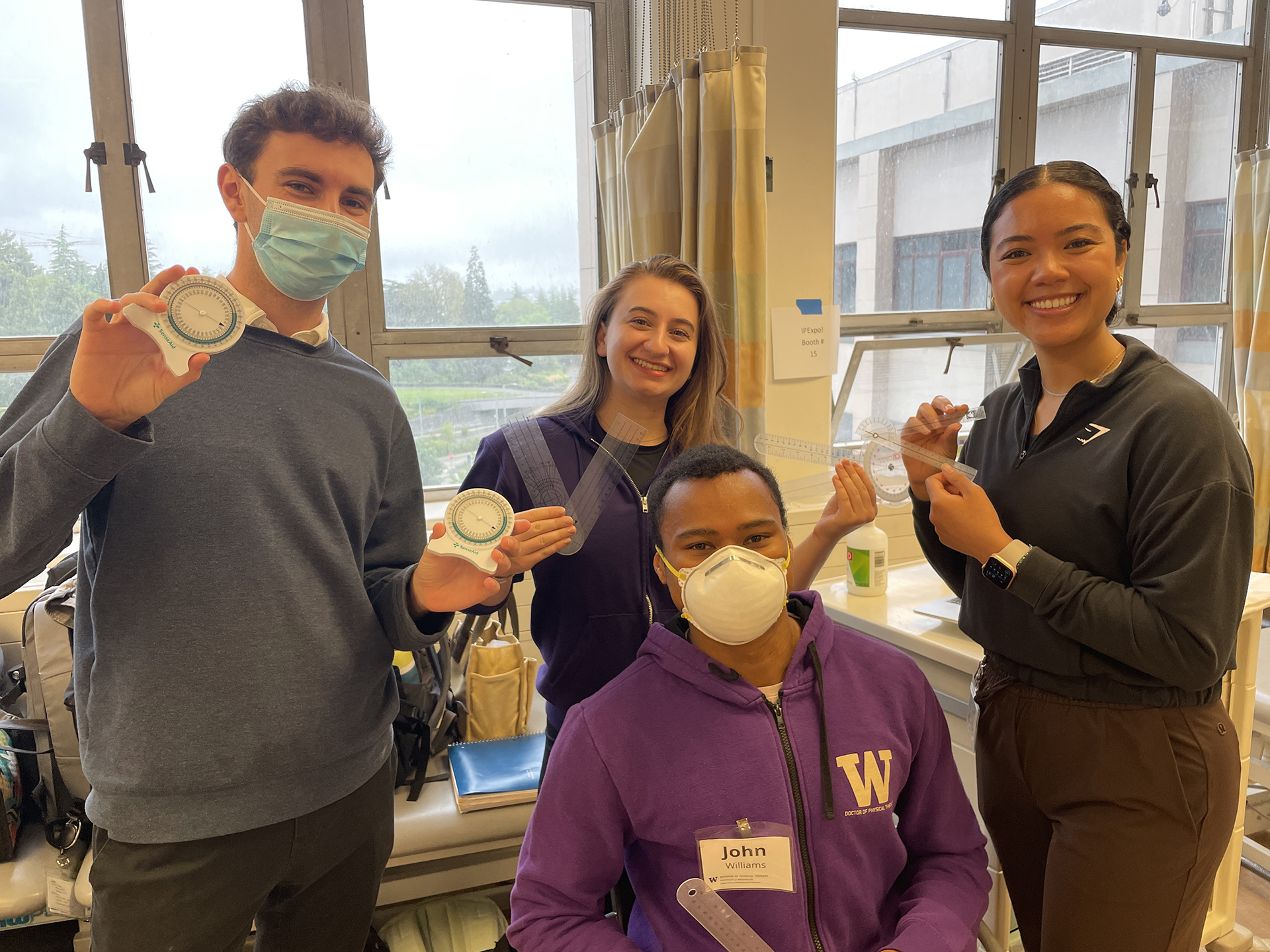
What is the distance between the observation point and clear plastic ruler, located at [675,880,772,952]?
1078 mm

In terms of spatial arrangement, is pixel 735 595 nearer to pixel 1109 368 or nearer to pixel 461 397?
pixel 1109 368

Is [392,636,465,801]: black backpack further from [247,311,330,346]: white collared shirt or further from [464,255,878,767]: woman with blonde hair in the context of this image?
[247,311,330,346]: white collared shirt

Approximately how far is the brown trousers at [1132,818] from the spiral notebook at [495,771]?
1.15m

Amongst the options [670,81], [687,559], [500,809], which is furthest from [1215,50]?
[500,809]

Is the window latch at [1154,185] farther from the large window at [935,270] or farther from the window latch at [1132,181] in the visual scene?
the large window at [935,270]

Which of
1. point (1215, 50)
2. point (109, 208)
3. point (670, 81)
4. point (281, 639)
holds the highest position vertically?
point (1215, 50)

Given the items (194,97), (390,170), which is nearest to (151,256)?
(194,97)

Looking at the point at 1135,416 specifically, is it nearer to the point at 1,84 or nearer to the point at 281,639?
the point at 281,639

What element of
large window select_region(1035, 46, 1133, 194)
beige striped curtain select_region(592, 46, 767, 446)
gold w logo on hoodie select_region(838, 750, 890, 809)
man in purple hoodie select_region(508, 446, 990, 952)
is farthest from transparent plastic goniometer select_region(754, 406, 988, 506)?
large window select_region(1035, 46, 1133, 194)

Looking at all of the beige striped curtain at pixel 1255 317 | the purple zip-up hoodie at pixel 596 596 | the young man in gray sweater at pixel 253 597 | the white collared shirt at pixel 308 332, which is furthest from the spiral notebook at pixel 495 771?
the beige striped curtain at pixel 1255 317

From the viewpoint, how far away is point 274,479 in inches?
47.3

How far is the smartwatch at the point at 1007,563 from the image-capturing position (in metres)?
1.31

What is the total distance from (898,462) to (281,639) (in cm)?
119

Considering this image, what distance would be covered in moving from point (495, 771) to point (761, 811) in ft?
4.26
